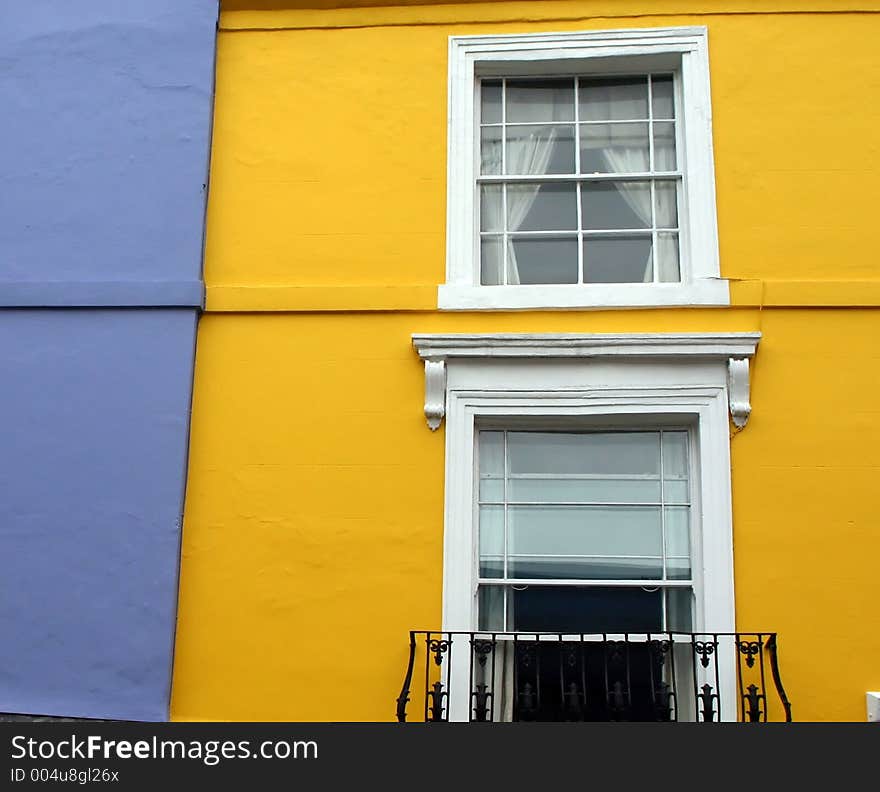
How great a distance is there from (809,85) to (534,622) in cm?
363

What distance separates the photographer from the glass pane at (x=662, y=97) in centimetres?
676

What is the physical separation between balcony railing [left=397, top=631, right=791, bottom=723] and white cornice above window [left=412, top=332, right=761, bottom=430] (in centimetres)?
125

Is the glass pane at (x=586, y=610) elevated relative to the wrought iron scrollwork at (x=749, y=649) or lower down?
elevated

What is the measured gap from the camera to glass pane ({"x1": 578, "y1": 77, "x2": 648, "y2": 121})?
679 centimetres

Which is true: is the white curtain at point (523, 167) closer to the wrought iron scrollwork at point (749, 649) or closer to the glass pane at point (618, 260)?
the glass pane at point (618, 260)

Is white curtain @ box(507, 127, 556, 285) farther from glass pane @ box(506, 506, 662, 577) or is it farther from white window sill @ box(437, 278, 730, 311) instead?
glass pane @ box(506, 506, 662, 577)

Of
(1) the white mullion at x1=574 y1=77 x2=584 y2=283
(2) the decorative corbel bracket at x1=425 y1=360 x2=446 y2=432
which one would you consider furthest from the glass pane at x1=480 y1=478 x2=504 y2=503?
(1) the white mullion at x1=574 y1=77 x2=584 y2=283

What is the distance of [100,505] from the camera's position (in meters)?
6.12

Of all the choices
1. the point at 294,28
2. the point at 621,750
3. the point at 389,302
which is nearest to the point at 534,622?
the point at 621,750

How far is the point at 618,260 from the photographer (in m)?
6.53

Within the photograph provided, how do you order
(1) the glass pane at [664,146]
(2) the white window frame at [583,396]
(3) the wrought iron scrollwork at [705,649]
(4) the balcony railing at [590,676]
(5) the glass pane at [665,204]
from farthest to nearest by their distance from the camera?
(1) the glass pane at [664,146], (5) the glass pane at [665,204], (2) the white window frame at [583,396], (4) the balcony railing at [590,676], (3) the wrought iron scrollwork at [705,649]

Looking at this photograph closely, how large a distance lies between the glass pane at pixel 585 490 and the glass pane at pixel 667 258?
4.13 feet

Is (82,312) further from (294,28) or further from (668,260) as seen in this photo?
(668,260)

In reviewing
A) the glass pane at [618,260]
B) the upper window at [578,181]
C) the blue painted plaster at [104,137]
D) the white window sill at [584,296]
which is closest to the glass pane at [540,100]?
the upper window at [578,181]
